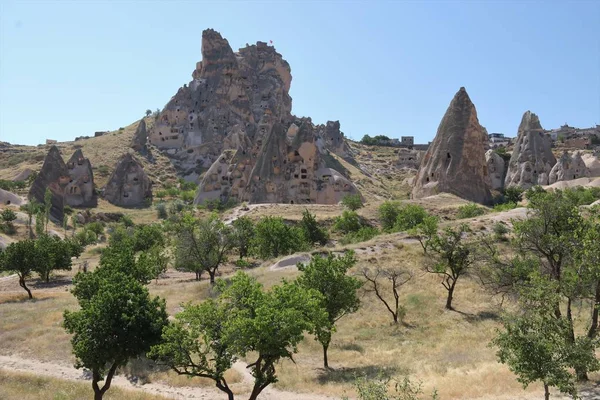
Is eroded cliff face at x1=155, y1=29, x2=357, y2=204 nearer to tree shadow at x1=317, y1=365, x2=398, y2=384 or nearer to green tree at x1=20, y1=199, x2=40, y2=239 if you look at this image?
green tree at x1=20, y1=199, x2=40, y2=239

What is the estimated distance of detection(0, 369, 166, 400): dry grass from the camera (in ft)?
59.3

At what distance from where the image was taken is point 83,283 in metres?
22.7

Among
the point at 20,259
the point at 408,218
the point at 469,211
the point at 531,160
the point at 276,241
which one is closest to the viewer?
the point at 20,259

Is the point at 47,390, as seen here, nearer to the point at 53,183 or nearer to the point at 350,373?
the point at 350,373

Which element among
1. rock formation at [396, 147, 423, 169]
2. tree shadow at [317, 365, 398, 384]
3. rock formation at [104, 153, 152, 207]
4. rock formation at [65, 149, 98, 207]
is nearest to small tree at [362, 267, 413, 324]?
tree shadow at [317, 365, 398, 384]

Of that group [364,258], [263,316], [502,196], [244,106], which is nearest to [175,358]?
[263,316]

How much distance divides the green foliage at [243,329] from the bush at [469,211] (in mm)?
37435

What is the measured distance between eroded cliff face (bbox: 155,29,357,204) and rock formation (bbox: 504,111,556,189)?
3045 centimetres

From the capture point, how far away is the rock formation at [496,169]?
85125 millimetres

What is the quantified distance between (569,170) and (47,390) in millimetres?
74203

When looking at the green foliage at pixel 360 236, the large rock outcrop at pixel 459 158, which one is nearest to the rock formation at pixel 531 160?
the large rock outcrop at pixel 459 158

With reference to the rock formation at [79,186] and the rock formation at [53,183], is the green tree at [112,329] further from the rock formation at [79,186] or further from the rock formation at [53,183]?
the rock formation at [79,186]

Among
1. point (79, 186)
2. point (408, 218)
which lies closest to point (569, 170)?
point (408, 218)

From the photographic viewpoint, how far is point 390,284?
3170cm
